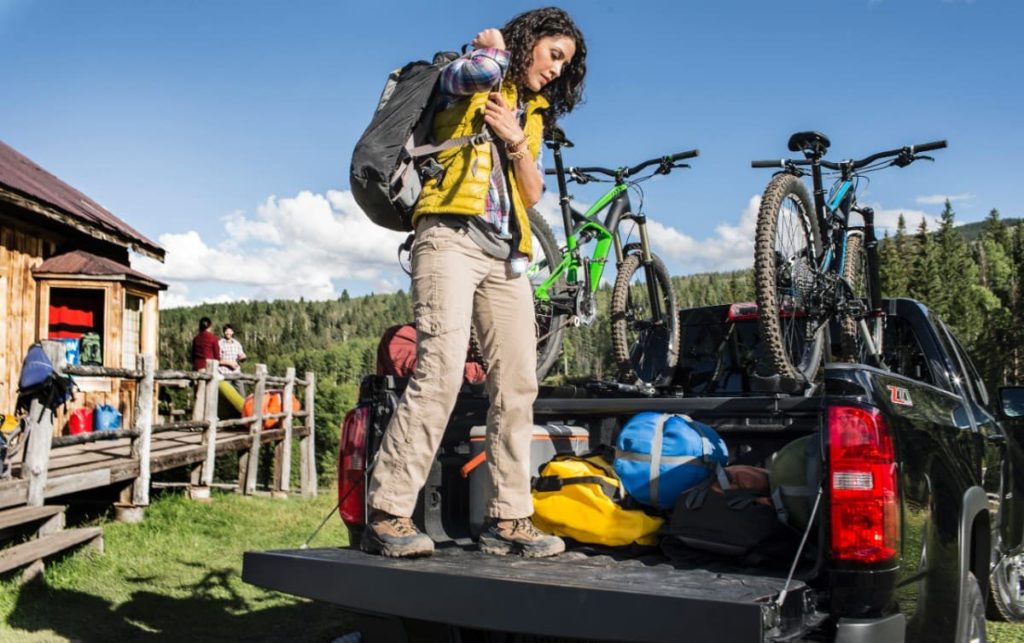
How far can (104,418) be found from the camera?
14.3 metres

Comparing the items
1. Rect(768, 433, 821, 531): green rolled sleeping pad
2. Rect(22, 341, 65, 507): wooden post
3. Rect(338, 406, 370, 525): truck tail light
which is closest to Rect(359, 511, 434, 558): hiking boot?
Rect(338, 406, 370, 525): truck tail light

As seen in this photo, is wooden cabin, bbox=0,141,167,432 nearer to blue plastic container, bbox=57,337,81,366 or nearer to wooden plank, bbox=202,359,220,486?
blue plastic container, bbox=57,337,81,366

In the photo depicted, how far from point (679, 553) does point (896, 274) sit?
7806 cm

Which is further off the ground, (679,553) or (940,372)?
(940,372)

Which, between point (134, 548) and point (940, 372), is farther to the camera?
point (134, 548)

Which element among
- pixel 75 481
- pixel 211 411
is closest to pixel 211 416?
pixel 211 411

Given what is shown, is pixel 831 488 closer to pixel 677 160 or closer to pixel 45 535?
pixel 677 160

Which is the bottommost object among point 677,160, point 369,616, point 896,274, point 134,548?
point 134,548

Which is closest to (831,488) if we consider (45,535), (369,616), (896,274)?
(369,616)

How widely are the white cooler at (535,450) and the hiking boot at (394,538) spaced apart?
34cm

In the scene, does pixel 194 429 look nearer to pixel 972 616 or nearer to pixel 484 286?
pixel 484 286

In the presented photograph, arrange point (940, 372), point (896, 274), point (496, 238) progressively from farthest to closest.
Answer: point (896, 274), point (940, 372), point (496, 238)

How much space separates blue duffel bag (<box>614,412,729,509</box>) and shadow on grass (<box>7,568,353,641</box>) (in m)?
3.30

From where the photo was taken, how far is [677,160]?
7543 mm
